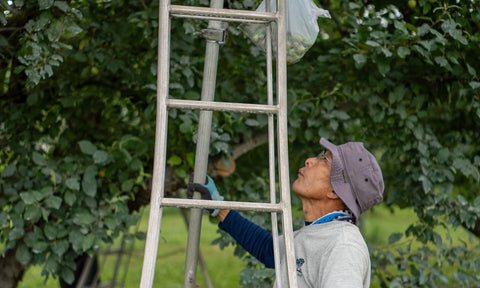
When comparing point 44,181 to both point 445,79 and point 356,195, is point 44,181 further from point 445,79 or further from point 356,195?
point 445,79

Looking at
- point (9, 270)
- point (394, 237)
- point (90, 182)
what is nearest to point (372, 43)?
point (394, 237)

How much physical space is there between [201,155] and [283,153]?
34 centimetres

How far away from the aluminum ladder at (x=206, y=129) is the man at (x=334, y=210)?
120 mm

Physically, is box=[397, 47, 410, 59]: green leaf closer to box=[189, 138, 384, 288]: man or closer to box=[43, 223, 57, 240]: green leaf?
box=[189, 138, 384, 288]: man

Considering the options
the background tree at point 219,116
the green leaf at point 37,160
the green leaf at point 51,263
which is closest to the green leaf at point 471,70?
the background tree at point 219,116

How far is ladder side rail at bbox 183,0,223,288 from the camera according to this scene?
214cm

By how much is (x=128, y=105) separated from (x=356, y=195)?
5.43 ft

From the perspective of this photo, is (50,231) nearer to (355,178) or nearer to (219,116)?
(219,116)

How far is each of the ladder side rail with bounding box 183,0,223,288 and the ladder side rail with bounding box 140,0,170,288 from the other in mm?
240

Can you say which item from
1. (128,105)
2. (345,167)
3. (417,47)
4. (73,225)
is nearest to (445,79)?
(417,47)

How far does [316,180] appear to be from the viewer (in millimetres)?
2199

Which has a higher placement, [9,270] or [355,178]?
[355,178]

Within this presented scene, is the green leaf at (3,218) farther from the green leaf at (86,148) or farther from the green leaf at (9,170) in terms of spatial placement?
the green leaf at (86,148)

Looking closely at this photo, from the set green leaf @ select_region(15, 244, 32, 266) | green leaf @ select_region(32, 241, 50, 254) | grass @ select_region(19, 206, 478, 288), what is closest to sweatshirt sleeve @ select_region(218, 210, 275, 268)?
green leaf @ select_region(32, 241, 50, 254)
